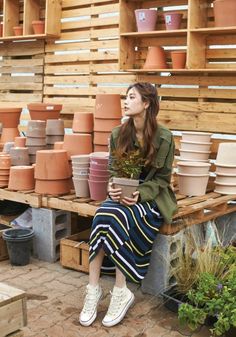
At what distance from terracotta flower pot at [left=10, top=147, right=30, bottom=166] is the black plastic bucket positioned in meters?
0.85

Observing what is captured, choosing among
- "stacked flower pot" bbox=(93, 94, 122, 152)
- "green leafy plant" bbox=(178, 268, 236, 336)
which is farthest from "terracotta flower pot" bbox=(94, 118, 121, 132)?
"green leafy plant" bbox=(178, 268, 236, 336)

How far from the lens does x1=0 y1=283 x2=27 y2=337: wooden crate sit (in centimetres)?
272

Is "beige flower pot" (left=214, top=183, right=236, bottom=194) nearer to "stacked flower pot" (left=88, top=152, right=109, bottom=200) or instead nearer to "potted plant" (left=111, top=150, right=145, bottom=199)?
"stacked flower pot" (left=88, top=152, right=109, bottom=200)

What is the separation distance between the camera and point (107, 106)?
4.79 metres

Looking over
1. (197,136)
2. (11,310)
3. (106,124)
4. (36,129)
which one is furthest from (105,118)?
(11,310)

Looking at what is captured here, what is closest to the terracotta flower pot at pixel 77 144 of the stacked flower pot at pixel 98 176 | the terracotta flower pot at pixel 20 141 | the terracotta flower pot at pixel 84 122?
the terracotta flower pot at pixel 84 122

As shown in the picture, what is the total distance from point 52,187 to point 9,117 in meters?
1.68

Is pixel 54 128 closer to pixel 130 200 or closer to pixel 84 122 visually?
pixel 84 122

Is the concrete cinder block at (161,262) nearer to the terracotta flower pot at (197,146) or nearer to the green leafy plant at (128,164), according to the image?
the green leafy plant at (128,164)

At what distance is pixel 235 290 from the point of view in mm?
3119

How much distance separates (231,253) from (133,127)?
115cm

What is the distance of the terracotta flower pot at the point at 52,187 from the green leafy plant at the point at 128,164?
123 cm

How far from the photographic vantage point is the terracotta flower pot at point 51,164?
4.54 m

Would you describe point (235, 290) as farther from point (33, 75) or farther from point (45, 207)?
point (33, 75)
